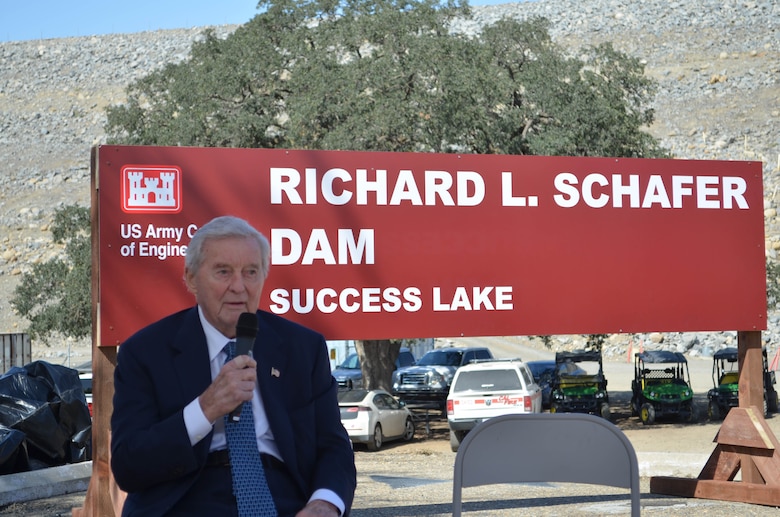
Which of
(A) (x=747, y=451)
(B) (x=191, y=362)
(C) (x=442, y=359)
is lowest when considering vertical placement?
(C) (x=442, y=359)

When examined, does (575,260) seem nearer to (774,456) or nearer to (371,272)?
(371,272)

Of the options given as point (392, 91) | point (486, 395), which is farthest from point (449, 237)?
point (392, 91)

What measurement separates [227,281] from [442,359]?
3141 centimetres

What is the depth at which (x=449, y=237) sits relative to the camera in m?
7.41

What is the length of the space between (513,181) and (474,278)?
755 millimetres

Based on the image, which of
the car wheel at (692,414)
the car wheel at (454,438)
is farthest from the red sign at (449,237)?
the car wheel at (692,414)

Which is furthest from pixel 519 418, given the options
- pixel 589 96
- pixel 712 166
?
pixel 589 96

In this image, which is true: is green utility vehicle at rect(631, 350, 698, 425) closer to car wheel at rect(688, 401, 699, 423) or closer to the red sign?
car wheel at rect(688, 401, 699, 423)

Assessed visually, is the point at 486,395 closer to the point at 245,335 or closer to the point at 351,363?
the point at 351,363

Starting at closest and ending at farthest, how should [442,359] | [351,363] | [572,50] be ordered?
1. [442,359]
2. [351,363]
3. [572,50]

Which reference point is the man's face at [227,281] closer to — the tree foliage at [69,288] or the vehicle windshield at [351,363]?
the tree foliage at [69,288]

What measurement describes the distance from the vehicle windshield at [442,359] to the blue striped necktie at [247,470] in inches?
1207

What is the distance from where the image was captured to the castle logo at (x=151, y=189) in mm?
6691

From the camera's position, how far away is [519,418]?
3859 millimetres
